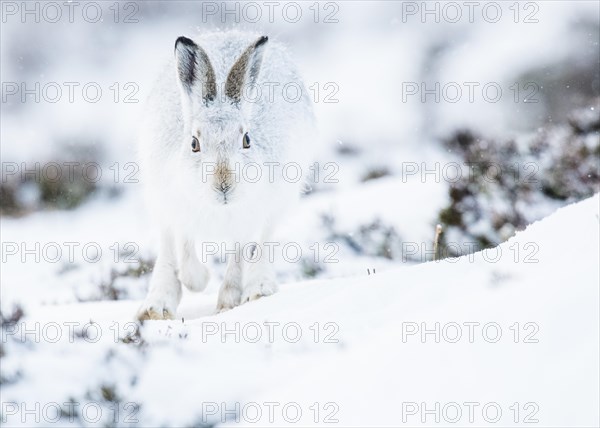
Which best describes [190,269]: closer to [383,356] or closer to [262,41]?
[262,41]

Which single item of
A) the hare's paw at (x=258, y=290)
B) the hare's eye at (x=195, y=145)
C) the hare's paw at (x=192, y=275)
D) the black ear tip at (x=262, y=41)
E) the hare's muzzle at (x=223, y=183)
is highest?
the black ear tip at (x=262, y=41)

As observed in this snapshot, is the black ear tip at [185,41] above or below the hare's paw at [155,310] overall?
above

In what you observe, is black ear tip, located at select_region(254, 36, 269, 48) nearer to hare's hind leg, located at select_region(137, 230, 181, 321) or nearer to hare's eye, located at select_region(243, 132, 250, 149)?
hare's eye, located at select_region(243, 132, 250, 149)

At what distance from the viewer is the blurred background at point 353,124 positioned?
291 inches

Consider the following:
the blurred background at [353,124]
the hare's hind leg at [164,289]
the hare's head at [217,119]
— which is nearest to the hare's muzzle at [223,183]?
the hare's head at [217,119]

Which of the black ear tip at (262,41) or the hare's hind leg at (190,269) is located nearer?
the black ear tip at (262,41)

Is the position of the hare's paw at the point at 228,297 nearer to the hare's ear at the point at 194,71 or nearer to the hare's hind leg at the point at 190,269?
the hare's hind leg at the point at 190,269

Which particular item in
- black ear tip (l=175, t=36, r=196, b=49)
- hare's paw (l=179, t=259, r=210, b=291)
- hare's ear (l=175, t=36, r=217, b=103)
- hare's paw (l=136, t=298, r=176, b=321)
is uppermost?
black ear tip (l=175, t=36, r=196, b=49)

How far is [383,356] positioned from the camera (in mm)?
2896

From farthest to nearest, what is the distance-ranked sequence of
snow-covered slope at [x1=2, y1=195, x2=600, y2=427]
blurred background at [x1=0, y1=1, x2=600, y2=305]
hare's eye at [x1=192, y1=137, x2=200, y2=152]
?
blurred background at [x1=0, y1=1, x2=600, y2=305], hare's eye at [x1=192, y1=137, x2=200, y2=152], snow-covered slope at [x1=2, y1=195, x2=600, y2=427]

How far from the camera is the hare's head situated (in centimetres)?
403

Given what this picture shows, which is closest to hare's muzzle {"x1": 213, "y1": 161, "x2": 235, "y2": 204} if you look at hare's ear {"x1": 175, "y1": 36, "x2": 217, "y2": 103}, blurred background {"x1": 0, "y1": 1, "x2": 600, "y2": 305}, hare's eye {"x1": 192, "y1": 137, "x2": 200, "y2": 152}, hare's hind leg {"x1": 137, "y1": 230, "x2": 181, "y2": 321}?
hare's eye {"x1": 192, "y1": 137, "x2": 200, "y2": 152}

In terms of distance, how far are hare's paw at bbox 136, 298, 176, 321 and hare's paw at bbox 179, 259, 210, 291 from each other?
0.93ft

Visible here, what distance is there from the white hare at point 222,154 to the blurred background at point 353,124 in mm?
584
